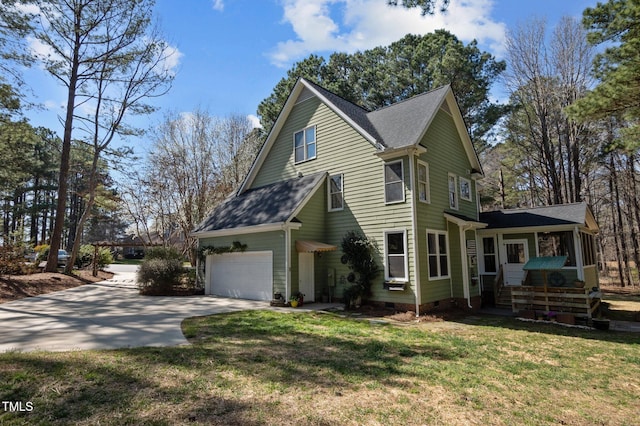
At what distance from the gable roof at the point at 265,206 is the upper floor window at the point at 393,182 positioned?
286 cm

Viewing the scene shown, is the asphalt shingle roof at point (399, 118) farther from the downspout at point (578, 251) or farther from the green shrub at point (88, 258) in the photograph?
the green shrub at point (88, 258)

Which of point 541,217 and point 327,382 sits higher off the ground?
point 541,217

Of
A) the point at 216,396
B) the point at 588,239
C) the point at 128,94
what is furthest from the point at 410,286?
the point at 128,94

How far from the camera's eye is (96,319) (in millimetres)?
8867

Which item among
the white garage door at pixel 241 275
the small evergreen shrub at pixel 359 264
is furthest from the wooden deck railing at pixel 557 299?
the white garage door at pixel 241 275

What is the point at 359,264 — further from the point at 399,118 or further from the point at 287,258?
the point at 399,118

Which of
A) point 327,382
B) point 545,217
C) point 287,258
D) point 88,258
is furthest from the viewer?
point 88,258

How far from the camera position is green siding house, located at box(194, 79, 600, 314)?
11692 mm

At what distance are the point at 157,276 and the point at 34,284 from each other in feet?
17.9

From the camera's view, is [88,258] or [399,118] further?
[88,258]

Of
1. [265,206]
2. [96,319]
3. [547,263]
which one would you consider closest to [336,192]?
[265,206]

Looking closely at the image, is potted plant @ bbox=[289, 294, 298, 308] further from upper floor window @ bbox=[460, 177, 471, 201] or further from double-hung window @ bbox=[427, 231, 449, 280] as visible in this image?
upper floor window @ bbox=[460, 177, 471, 201]

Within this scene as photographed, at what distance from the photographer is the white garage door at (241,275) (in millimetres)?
13195

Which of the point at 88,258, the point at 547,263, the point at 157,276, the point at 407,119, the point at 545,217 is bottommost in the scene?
the point at 157,276
